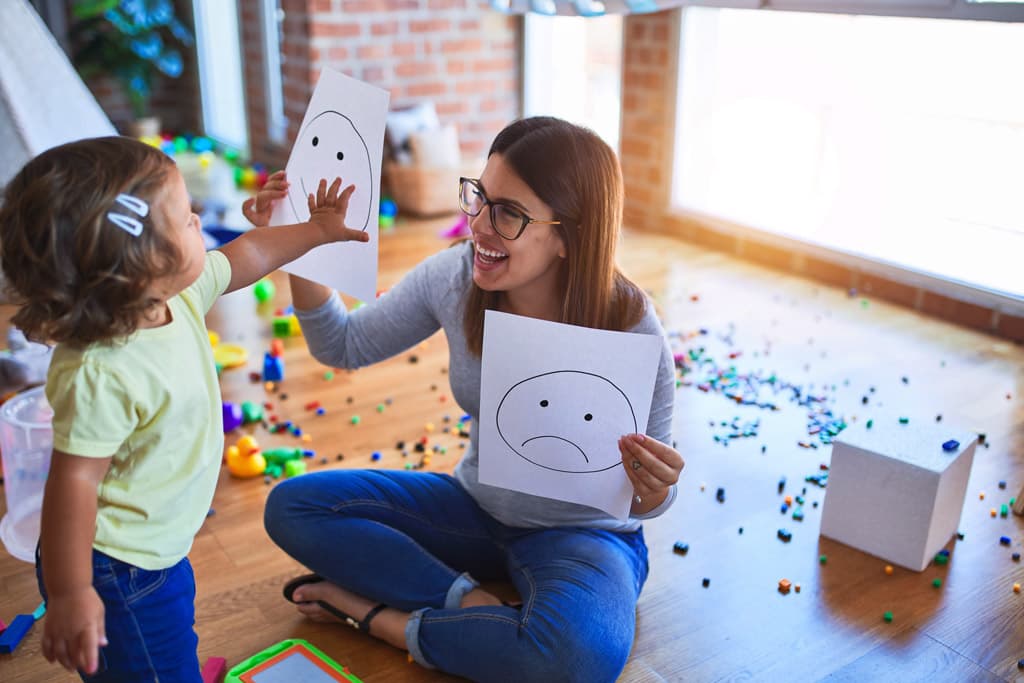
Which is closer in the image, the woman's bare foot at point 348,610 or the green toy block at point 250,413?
the woman's bare foot at point 348,610

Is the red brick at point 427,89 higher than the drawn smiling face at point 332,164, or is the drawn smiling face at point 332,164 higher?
the drawn smiling face at point 332,164

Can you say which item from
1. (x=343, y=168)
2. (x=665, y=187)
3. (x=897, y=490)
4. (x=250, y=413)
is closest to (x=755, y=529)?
(x=897, y=490)

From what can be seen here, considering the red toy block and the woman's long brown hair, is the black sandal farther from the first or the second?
the woman's long brown hair

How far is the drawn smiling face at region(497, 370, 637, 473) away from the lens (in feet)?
4.32

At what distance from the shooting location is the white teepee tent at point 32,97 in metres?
2.93

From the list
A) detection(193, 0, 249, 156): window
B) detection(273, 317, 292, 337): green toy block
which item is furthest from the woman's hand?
detection(193, 0, 249, 156): window

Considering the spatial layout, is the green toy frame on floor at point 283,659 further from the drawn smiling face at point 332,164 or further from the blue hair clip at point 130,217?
the blue hair clip at point 130,217

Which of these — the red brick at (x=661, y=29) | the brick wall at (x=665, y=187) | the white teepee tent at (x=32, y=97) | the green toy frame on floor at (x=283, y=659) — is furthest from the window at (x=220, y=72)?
the green toy frame on floor at (x=283, y=659)

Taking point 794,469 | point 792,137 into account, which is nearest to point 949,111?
point 792,137

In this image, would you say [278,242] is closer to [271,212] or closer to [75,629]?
[271,212]

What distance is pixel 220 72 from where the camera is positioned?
5.68 meters

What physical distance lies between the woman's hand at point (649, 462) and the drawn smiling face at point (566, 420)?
0.03m

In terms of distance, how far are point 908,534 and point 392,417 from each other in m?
1.17

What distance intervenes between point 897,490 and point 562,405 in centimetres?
75
